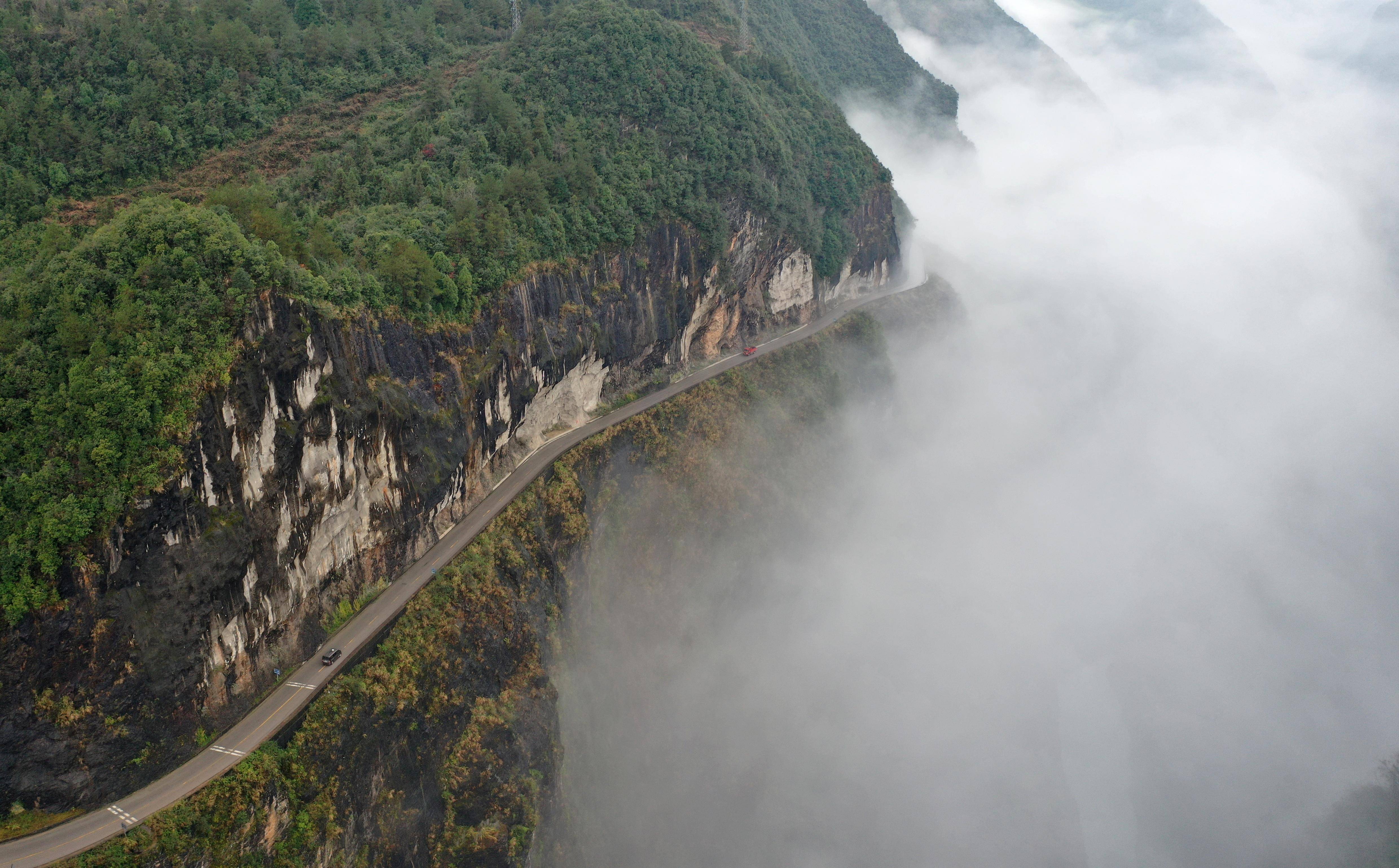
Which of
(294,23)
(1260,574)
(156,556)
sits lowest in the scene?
(1260,574)

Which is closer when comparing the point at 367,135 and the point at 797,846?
the point at 797,846

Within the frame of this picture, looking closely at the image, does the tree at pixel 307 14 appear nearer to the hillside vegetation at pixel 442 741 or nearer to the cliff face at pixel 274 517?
the cliff face at pixel 274 517

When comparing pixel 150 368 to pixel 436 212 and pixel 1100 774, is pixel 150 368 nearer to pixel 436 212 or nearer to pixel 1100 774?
pixel 436 212

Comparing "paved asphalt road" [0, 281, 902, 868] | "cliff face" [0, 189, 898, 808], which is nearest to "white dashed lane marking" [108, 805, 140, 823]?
"paved asphalt road" [0, 281, 902, 868]

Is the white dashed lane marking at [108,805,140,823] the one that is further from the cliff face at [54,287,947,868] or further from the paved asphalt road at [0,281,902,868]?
the cliff face at [54,287,947,868]

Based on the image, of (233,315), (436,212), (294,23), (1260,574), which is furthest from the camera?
(1260,574)

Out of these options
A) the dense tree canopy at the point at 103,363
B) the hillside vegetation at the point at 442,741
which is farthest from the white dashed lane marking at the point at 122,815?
the dense tree canopy at the point at 103,363

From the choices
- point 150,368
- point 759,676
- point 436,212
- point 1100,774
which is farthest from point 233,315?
point 1100,774
